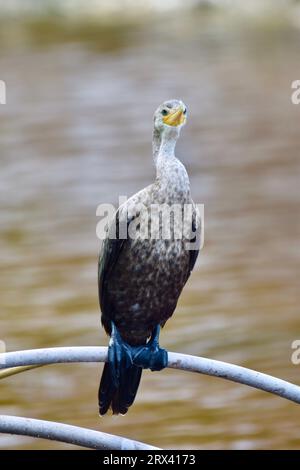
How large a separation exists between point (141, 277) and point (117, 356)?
0.45 feet

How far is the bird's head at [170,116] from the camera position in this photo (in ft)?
7.53

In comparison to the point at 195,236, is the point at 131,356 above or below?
below

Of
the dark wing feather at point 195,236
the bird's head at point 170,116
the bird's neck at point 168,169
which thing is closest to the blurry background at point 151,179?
the dark wing feather at point 195,236

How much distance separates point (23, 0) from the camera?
9.51 meters

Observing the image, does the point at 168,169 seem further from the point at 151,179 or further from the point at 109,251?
the point at 151,179

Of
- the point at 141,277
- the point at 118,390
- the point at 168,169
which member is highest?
the point at 168,169

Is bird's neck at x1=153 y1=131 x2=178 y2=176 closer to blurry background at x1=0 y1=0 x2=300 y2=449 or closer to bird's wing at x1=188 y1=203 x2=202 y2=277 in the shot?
bird's wing at x1=188 y1=203 x2=202 y2=277

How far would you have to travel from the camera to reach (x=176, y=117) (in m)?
2.30

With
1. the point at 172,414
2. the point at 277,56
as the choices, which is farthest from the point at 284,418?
the point at 277,56

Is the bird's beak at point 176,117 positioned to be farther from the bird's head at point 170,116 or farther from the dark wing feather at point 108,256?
the dark wing feather at point 108,256

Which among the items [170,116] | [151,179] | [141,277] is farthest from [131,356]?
[151,179]

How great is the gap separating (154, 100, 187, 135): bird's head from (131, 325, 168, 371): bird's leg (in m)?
0.40
